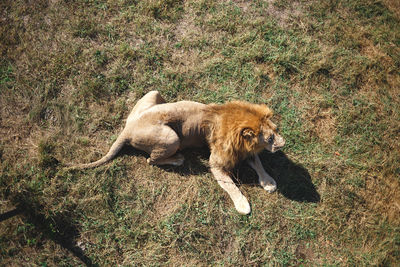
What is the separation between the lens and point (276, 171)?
16.9 feet

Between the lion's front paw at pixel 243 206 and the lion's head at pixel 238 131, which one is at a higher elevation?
the lion's head at pixel 238 131

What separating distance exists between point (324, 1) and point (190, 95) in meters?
4.39

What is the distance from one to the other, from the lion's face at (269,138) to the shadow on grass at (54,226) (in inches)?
135

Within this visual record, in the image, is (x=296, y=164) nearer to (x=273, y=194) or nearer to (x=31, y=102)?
(x=273, y=194)

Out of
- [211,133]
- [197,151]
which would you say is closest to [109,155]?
[197,151]

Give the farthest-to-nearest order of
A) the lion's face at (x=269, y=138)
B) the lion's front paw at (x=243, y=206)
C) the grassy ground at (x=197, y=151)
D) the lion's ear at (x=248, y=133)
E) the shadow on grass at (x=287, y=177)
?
the shadow on grass at (x=287, y=177) → the lion's front paw at (x=243, y=206) → the grassy ground at (x=197, y=151) → the lion's face at (x=269, y=138) → the lion's ear at (x=248, y=133)

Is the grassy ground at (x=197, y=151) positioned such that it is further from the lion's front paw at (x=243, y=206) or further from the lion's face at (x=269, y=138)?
the lion's face at (x=269, y=138)

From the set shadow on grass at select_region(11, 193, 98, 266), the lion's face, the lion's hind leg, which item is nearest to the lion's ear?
the lion's face

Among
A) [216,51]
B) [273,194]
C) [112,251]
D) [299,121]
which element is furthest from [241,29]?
[112,251]

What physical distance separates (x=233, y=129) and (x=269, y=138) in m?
0.62

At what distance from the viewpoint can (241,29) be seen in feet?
20.8

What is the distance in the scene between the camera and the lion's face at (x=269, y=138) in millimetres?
4367

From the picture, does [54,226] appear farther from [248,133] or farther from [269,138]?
[269,138]

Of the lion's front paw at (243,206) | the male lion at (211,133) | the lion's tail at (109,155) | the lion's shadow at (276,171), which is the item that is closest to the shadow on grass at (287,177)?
the lion's shadow at (276,171)
